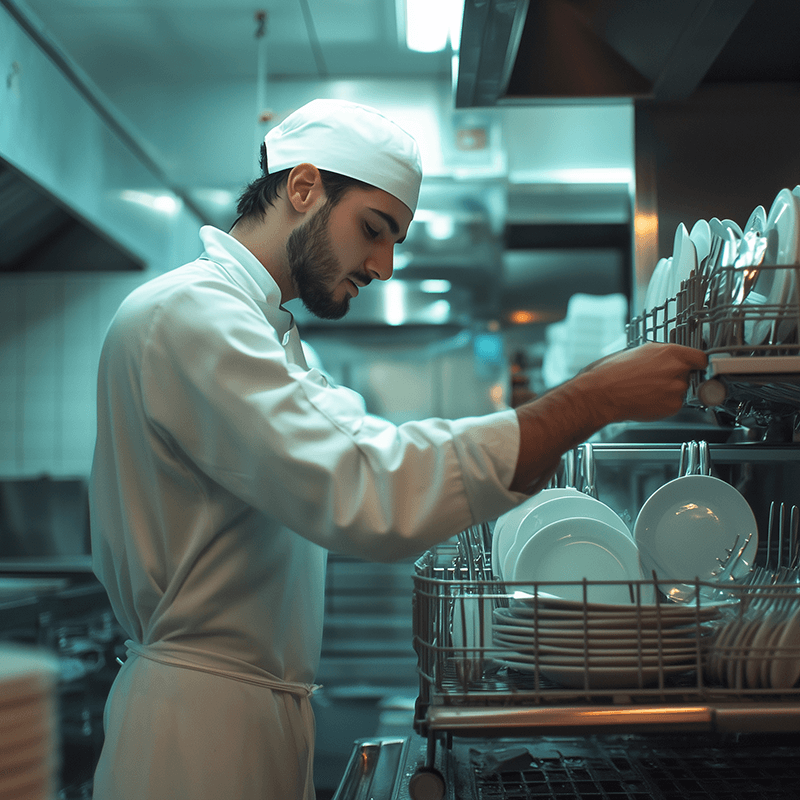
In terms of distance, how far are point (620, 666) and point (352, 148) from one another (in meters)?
0.63

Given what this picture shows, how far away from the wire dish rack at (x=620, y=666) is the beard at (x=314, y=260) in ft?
1.40

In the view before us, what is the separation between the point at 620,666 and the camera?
2.09ft

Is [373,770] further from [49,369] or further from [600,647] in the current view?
[49,369]

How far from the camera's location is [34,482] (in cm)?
273

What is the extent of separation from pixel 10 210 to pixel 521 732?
2.25 meters

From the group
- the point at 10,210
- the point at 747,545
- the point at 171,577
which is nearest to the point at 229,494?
the point at 171,577

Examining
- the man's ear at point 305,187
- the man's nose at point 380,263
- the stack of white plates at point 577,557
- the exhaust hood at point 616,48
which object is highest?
the exhaust hood at point 616,48

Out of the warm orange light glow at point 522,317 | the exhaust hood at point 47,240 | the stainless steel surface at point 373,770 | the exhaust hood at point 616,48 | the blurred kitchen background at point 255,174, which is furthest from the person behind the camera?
the warm orange light glow at point 522,317

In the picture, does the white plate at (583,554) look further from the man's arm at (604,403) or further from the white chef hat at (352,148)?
the white chef hat at (352,148)

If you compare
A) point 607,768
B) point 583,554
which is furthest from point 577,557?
point 607,768

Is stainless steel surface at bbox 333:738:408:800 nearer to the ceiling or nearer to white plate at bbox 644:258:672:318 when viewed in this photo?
white plate at bbox 644:258:672:318

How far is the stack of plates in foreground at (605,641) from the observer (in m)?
0.63

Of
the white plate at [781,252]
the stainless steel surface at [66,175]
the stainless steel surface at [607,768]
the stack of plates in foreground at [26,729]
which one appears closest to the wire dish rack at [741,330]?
the white plate at [781,252]

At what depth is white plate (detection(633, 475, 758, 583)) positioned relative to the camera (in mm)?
895
